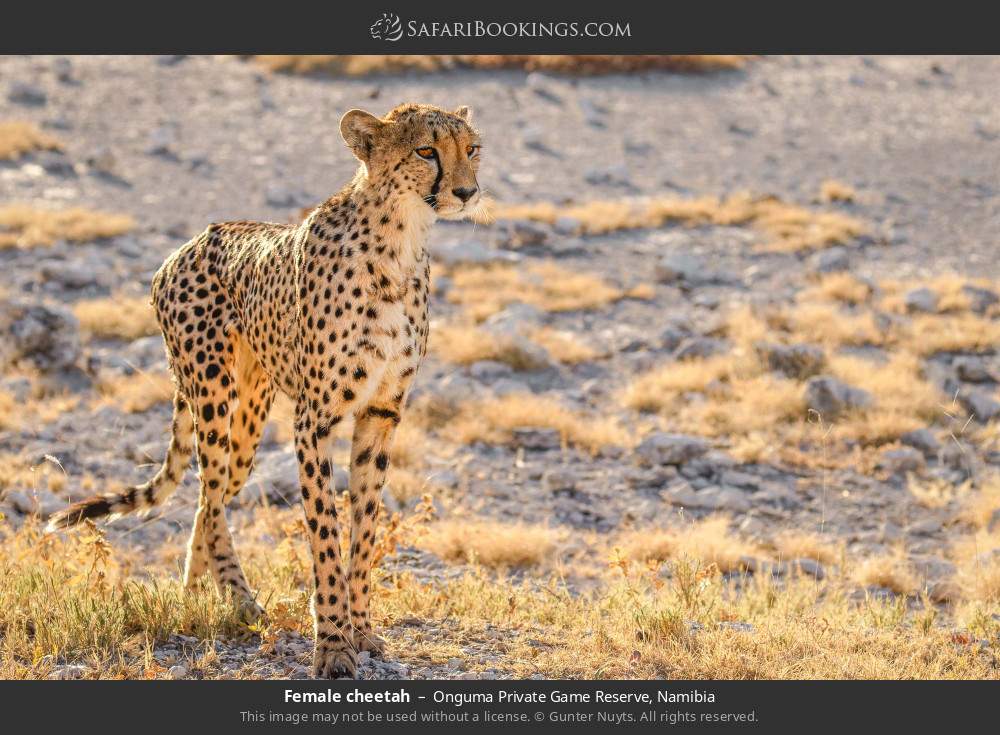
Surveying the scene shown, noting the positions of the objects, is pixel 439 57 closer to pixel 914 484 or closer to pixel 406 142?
pixel 914 484

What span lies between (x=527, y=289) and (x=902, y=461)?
4.62 m

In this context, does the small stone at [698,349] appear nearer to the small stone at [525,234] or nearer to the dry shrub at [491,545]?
the small stone at [525,234]

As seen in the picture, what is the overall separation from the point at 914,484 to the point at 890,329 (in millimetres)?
3187

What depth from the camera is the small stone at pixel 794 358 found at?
10.2m

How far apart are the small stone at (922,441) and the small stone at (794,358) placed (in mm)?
1364

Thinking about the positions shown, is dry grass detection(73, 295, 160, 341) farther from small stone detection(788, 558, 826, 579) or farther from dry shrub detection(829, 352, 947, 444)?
small stone detection(788, 558, 826, 579)

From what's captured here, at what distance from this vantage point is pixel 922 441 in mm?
8828

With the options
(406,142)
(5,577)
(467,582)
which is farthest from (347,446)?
(406,142)

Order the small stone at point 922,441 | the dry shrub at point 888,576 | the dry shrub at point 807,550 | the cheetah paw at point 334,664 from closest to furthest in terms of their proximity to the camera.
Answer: the cheetah paw at point 334,664 → the dry shrub at point 888,576 → the dry shrub at point 807,550 → the small stone at point 922,441

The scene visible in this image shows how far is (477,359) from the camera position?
34.0 ft

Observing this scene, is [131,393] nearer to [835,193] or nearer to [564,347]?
[564,347]

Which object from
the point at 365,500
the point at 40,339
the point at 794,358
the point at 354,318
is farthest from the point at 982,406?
the point at 40,339

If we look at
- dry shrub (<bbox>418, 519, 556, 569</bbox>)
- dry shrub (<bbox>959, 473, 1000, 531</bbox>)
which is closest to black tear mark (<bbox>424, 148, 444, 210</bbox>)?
dry shrub (<bbox>418, 519, 556, 569</bbox>)

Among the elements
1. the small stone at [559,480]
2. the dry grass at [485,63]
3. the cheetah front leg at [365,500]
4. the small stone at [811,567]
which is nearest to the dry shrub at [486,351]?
the small stone at [559,480]
